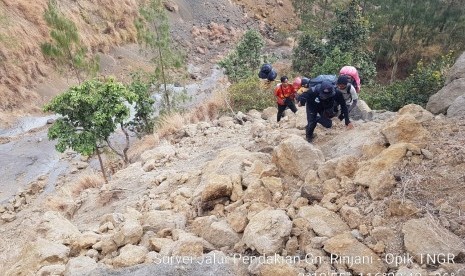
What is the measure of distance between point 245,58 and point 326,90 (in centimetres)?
1170

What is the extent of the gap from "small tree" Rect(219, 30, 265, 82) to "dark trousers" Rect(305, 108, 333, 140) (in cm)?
1027

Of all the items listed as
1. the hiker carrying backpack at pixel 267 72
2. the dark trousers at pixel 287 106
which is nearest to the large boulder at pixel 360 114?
the dark trousers at pixel 287 106

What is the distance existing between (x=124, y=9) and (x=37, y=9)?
20.5ft

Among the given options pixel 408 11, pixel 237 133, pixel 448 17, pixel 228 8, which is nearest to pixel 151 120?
pixel 237 133

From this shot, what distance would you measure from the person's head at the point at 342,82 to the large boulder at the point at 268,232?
8.08ft

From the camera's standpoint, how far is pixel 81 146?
859 centimetres

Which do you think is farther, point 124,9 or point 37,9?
point 124,9

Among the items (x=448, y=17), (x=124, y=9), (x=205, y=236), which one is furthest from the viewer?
(x=124, y=9)

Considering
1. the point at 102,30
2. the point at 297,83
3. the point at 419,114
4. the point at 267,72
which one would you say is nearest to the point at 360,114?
the point at 297,83

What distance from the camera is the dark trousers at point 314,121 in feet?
19.0

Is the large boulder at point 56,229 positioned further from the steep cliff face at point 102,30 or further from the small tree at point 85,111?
the steep cliff face at point 102,30

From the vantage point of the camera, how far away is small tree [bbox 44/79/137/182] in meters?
8.44

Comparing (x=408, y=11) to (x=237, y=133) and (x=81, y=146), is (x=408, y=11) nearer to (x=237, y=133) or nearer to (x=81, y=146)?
(x=237, y=133)

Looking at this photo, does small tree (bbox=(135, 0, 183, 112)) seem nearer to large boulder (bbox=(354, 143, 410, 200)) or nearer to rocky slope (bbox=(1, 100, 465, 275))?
rocky slope (bbox=(1, 100, 465, 275))
